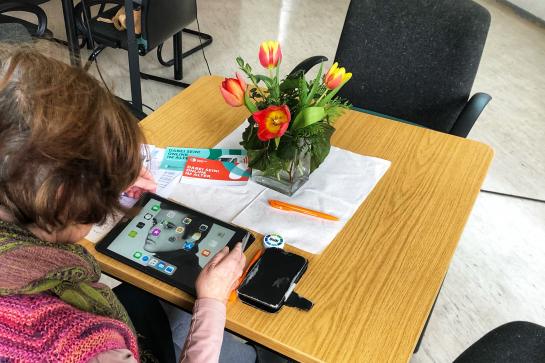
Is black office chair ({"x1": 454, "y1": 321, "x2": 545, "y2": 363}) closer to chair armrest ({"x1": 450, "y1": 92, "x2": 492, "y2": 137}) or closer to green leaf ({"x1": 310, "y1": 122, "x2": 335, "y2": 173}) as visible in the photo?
green leaf ({"x1": 310, "y1": 122, "x2": 335, "y2": 173})

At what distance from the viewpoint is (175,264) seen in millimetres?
923

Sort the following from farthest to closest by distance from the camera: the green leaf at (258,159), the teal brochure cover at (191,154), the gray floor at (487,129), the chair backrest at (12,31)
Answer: the chair backrest at (12,31) → the gray floor at (487,129) → the teal brochure cover at (191,154) → the green leaf at (258,159)

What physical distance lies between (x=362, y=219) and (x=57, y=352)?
64 centimetres

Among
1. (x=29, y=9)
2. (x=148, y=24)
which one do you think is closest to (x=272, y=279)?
(x=148, y=24)

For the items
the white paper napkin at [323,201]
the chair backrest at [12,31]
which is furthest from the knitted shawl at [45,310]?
the chair backrest at [12,31]

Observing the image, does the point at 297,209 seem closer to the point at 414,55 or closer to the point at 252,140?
the point at 252,140

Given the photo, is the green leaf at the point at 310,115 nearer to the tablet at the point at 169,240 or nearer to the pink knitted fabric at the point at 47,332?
the tablet at the point at 169,240

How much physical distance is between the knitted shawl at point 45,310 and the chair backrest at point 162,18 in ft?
5.89

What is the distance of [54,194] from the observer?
0.62m

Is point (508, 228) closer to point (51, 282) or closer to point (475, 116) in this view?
point (475, 116)

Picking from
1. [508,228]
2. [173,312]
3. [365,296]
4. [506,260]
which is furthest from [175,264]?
[508,228]

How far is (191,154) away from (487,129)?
2.05 meters

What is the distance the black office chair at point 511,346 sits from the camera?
0.72 meters

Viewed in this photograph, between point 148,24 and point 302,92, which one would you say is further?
point 148,24
